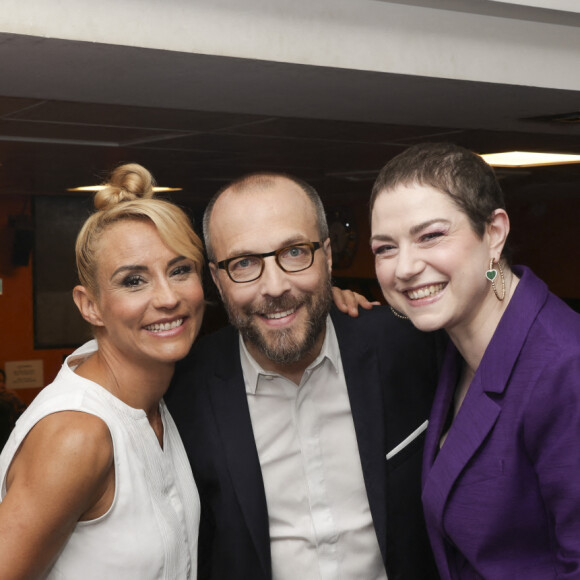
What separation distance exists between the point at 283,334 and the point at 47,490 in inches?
27.5

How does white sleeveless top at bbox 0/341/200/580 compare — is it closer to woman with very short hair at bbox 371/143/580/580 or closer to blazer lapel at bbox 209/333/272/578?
blazer lapel at bbox 209/333/272/578

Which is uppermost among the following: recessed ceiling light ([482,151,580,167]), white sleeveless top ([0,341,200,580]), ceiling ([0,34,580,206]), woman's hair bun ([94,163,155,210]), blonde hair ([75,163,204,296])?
recessed ceiling light ([482,151,580,167])

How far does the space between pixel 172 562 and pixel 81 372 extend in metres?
0.49

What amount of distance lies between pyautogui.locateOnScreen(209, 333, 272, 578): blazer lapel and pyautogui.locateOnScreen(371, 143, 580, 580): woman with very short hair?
0.45 metres

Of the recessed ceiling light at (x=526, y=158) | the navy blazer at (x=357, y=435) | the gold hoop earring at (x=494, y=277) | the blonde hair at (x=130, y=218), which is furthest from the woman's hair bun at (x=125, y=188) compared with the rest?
the recessed ceiling light at (x=526, y=158)

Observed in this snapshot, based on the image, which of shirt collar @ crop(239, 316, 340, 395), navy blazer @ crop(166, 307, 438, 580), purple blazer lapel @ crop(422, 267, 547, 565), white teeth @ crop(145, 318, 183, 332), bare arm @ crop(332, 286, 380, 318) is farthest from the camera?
bare arm @ crop(332, 286, 380, 318)

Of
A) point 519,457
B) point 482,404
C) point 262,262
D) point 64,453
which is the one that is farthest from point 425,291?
point 64,453

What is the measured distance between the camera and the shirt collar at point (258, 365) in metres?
2.12

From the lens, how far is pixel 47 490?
1.59 m

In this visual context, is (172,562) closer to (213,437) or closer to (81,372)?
(213,437)

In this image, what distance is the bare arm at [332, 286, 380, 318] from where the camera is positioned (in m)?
2.27

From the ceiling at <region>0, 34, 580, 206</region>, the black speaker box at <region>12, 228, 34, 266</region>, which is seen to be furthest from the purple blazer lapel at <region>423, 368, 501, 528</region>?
the black speaker box at <region>12, 228, 34, 266</region>

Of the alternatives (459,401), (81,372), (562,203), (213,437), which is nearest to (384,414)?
(459,401)

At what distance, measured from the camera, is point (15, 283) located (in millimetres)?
7715
